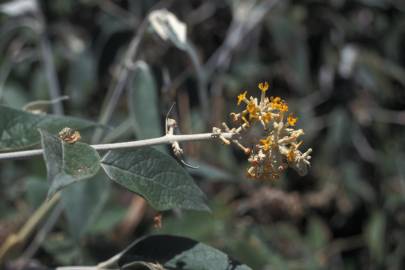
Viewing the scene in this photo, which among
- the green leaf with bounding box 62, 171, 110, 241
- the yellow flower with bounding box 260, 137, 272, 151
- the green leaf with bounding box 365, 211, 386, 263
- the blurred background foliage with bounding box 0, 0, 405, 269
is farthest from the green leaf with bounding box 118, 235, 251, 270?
the green leaf with bounding box 365, 211, 386, 263

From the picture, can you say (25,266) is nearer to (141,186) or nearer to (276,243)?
(141,186)

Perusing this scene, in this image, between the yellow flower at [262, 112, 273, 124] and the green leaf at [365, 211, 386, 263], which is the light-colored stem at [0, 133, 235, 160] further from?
the green leaf at [365, 211, 386, 263]

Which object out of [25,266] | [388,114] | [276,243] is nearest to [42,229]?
[25,266]

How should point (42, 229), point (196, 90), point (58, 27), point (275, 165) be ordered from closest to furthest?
1. point (275, 165)
2. point (42, 229)
3. point (196, 90)
4. point (58, 27)

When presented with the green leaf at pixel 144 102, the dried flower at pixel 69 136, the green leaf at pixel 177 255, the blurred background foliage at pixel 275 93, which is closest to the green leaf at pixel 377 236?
the blurred background foliage at pixel 275 93

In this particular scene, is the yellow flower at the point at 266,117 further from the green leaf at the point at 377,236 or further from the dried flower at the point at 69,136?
the green leaf at the point at 377,236
